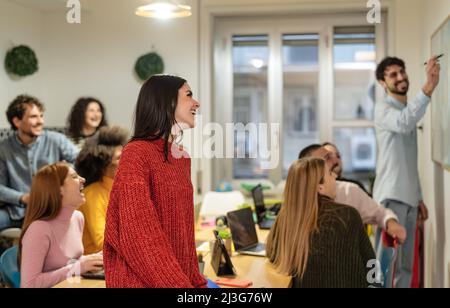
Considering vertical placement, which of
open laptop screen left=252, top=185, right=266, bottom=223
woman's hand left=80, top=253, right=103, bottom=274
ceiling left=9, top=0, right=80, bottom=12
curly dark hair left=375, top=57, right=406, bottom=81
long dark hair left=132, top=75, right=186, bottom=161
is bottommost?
woman's hand left=80, top=253, right=103, bottom=274

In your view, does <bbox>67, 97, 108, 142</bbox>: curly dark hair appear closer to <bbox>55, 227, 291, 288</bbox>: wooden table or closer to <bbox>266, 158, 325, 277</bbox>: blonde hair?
<bbox>55, 227, 291, 288</bbox>: wooden table

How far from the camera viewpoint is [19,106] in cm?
176

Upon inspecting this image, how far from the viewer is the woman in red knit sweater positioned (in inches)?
34.0

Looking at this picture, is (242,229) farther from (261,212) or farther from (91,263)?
(91,263)

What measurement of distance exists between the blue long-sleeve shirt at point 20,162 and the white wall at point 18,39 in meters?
0.17

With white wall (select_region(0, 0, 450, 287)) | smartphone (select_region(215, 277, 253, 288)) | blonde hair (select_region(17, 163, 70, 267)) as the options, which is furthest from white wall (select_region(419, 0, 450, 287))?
blonde hair (select_region(17, 163, 70, 267))

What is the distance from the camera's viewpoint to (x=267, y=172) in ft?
5.23

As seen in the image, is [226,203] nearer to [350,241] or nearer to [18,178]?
[350,241]

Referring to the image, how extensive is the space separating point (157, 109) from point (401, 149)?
98cm

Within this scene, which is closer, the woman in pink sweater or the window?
the window

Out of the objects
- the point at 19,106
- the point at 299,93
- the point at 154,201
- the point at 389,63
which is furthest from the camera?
the point at 19,106

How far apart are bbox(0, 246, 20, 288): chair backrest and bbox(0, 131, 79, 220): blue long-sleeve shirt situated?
0.19 metres

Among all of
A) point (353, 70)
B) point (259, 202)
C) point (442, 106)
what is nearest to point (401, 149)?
point (442, 106)
